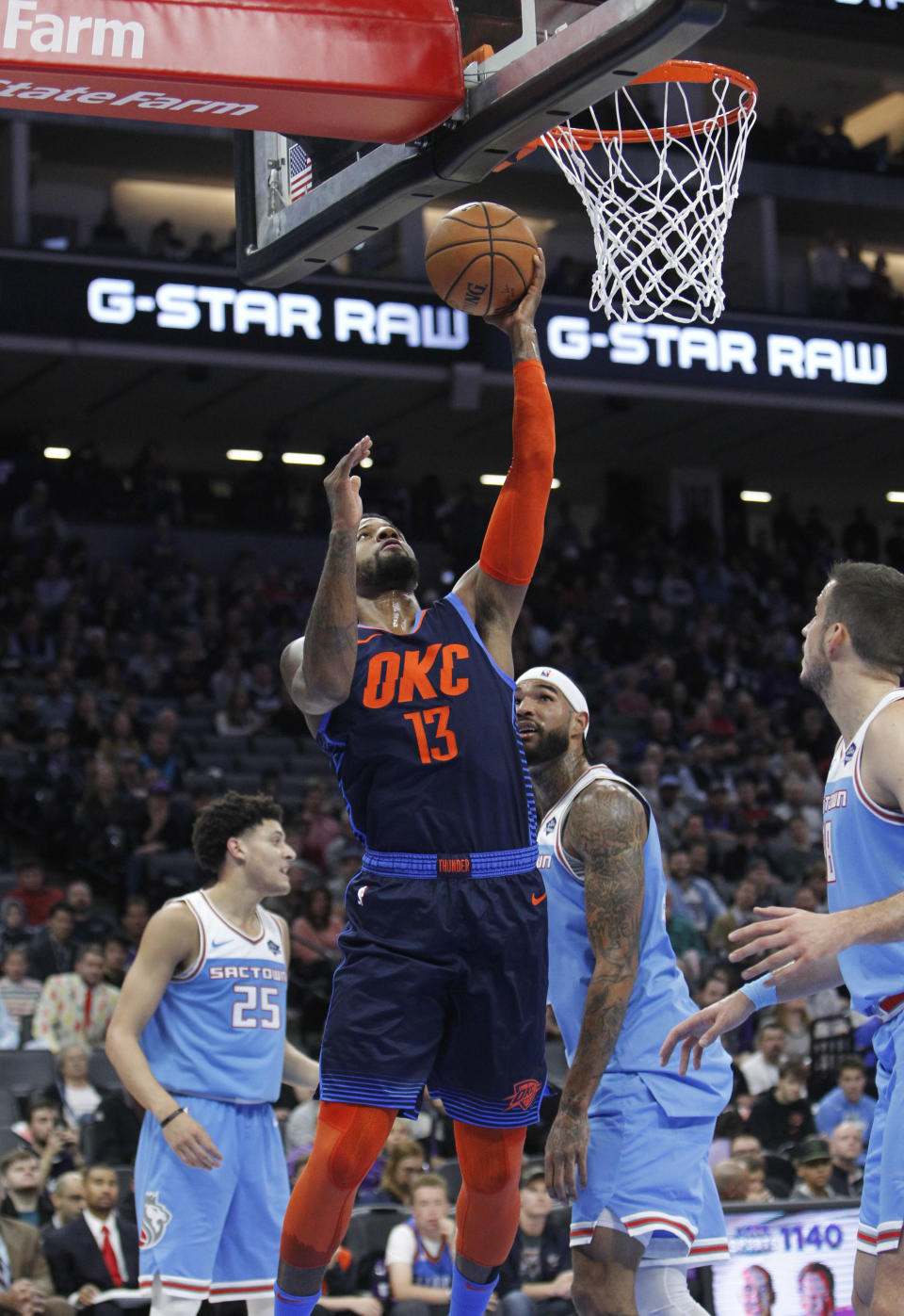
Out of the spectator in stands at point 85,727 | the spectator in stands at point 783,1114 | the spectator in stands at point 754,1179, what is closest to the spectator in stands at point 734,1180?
the spectator in stands at point 754,1179

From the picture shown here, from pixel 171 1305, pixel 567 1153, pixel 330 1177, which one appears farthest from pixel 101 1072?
pixel 330 1177

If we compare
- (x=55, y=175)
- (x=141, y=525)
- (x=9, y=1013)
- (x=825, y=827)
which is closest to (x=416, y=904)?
(x=825, y=827)

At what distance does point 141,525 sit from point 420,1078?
53.6ft

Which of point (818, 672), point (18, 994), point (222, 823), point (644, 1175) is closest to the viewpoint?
point (818, 672)

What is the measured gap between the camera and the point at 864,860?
4.02m

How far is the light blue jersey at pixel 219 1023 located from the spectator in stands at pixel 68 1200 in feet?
6.82

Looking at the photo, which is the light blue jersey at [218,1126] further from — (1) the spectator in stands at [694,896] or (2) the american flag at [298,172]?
(1) the spectator in stands at [694,896]

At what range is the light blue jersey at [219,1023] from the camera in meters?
5.40

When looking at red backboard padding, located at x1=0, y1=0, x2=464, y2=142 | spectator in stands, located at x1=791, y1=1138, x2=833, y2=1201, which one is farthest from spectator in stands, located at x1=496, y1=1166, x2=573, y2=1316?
red backboard padding, located at x1=0, y1=0, x2=464, y2=142

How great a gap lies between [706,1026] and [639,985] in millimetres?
732

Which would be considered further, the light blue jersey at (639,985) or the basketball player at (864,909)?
the light blue jersey at (639,985)

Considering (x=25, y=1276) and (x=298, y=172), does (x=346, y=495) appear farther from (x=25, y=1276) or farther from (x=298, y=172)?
(x=25, y=1276)

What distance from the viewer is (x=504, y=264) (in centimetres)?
458

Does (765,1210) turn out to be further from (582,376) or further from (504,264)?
(582,376)
